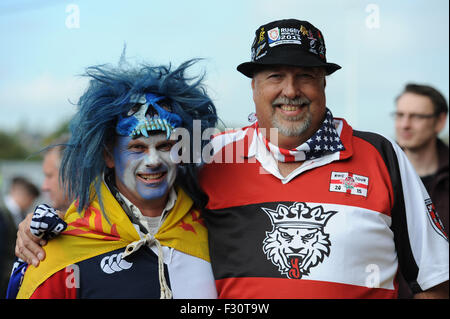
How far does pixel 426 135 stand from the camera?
392 centimetres

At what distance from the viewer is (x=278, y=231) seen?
8.18ft

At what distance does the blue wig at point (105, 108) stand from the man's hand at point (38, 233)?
21 cm

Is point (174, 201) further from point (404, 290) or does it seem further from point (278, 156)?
point (404, 290)

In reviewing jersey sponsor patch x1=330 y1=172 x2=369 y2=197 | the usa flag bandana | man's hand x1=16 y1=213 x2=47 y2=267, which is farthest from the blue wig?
jersey sponsor patch x1=330 y1=172 x2=369 y2=197

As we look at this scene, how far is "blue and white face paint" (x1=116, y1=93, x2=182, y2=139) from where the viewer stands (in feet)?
8.21

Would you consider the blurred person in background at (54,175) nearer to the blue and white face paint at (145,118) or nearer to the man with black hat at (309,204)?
the blue and white face paint at (145,118)

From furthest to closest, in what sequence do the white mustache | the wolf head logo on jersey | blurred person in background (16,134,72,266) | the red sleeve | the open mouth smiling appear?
blurred person in background (16,134,72,266)
the white mustache
the open mouth smiling
the wolf head logo on jersey
the red sleeve

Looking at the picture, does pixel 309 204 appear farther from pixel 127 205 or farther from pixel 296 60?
pixel 127 205

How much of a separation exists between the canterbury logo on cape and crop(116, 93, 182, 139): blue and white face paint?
13.7 inches

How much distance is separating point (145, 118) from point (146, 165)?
0.78ft

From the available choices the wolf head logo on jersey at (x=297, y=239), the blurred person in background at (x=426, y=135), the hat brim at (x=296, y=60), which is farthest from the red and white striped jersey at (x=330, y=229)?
the blurred person in background at (x=426, y=135)

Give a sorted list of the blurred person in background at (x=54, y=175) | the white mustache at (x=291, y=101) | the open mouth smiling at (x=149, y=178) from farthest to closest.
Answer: the blurred person in background at (x=54, y=175)
the white mustache at (x=291, y=101)
the open mouth smiling at (x=149, y=178)

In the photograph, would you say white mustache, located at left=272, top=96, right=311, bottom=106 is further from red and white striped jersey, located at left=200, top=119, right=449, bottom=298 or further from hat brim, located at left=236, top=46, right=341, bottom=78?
red and white striped jersey, located at left=200, top=119, right=449, bottom=298

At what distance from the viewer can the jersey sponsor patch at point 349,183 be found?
252 cm
